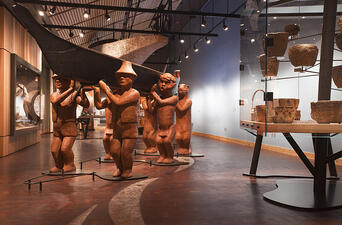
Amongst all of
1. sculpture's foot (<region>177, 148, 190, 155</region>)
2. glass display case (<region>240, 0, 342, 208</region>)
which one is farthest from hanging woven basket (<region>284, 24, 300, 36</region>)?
sculpture's foot (<region>177, 148, 190, 155</region>)

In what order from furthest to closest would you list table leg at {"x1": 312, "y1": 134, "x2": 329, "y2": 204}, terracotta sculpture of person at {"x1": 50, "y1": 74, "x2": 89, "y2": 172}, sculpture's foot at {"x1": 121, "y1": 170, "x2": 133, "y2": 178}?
terracotta sculpture of person at {"x1": 50, "y1": 74, "x2": 89, "y2": 172}, sculpture's foot at {"x1": 121, "y1": 170, "x2": 133, "y2": 178}, table leg at {"x1": 312, "y1": 134, "x2": 329, "y2": 204}

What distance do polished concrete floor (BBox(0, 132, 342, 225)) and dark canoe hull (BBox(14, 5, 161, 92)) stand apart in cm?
152

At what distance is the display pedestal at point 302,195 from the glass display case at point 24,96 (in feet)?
19.7

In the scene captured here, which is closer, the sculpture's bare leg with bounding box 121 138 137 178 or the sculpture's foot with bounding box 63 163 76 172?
the sculpture's bare leg with bounding box 121 138 137 178

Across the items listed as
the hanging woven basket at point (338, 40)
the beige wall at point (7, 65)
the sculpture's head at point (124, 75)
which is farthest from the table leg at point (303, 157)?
the beige wall at point (7, 65)

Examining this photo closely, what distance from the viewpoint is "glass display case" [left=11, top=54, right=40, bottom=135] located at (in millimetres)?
7141

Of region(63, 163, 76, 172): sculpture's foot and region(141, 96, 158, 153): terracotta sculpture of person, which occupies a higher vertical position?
region(141, 96, 158, 153): terracotta sculpture of person

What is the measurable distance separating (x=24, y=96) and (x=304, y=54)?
22.2 feet

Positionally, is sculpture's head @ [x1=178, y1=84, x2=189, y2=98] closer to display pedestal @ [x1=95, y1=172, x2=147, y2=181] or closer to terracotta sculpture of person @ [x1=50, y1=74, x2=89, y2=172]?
terracotta sculpture of person @ [x1=50, y1=74, x2=89, y2=172]

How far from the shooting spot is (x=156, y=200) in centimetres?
343

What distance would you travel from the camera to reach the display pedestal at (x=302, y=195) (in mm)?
3209

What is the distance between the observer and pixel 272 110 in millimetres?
3096

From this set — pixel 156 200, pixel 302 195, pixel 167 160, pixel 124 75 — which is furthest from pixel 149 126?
pixel 302 195

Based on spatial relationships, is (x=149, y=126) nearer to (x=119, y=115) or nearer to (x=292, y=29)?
(x=119, y=115)
